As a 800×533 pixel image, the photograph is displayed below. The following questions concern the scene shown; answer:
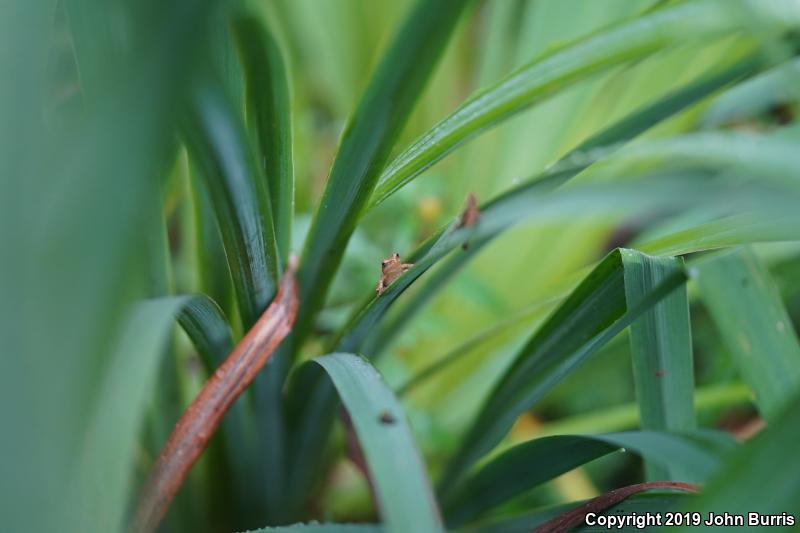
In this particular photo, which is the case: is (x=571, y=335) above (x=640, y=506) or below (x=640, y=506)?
above

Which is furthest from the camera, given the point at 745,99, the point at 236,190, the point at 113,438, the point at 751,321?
→ the point at 745,99

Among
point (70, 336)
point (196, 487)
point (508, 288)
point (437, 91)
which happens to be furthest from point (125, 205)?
point (437, 91)

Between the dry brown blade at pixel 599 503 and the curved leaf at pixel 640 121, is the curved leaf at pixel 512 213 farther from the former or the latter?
the dry brown blade at pixel 599 503

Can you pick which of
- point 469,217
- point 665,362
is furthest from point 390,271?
point 665,362

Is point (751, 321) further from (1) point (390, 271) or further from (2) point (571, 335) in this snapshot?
(1) point (390, 271)

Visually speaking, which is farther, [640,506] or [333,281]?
[333,281]
